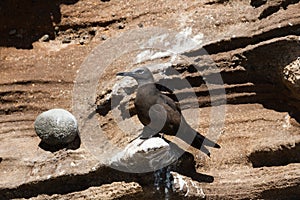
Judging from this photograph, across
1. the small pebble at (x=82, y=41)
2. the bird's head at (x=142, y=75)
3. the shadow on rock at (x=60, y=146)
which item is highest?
the bird's head at (x=142, y=75)

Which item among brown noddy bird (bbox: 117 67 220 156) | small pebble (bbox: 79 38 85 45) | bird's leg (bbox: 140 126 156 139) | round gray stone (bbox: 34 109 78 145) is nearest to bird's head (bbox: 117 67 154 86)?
brown noddy bird (bbox: 117 67 220 156)

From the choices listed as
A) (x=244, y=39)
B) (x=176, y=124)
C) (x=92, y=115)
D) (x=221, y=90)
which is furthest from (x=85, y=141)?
(x=244, y=39)

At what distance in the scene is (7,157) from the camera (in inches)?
200

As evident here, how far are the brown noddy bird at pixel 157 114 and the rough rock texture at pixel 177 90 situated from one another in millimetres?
193

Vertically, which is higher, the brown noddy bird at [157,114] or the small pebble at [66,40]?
the brown noddy bird at [157,114]

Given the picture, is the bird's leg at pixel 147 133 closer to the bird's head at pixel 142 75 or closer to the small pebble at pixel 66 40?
the bird's head at pixel 142 75

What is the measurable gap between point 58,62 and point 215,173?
1.88m

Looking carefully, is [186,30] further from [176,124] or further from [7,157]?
[7,157]

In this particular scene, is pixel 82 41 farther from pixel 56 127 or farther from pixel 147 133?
pixel 147 133

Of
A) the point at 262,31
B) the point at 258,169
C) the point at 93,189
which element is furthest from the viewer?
the point at 262,31

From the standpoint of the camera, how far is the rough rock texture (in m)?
4.79

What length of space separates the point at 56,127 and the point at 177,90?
105 centimetres

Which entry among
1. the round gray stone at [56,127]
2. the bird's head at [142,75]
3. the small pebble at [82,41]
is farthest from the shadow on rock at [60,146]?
the small pebble at [82,41]

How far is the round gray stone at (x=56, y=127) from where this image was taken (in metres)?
5.09
